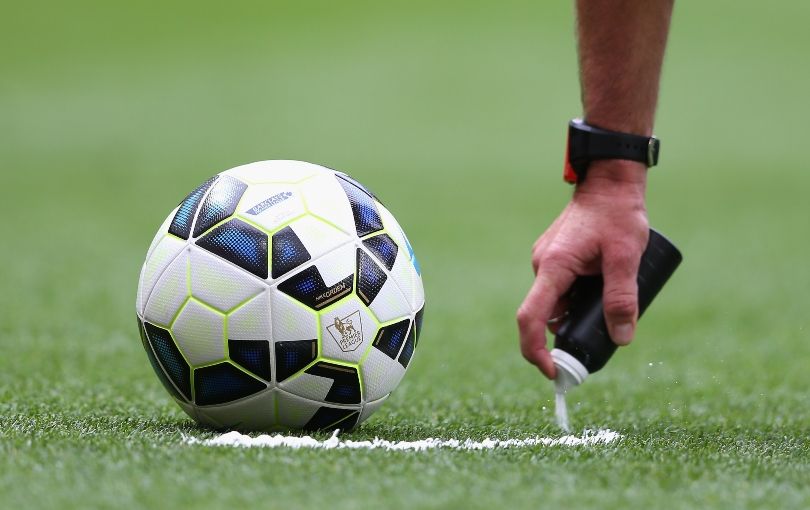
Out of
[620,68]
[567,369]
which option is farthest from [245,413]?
[620,68]

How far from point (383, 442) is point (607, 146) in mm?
971

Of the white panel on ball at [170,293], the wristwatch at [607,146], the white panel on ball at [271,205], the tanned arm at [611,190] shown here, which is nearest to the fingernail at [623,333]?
the tanned arm at [611,190]

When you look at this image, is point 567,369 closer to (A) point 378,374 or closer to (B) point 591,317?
(B) point 591,317

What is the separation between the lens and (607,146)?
2.96 metres

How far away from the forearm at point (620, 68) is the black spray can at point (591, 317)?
0.21 m

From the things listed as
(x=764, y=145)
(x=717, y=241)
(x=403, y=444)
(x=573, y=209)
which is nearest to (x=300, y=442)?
(x=403, y=444)

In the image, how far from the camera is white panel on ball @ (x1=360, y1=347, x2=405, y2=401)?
9.89 feet

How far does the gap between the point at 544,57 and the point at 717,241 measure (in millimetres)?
10189

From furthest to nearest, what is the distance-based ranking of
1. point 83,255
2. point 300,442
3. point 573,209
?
point 83,255 < point 573,209 < point 300,442

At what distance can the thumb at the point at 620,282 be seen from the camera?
9.51 ft

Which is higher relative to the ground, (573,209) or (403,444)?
(573,209)

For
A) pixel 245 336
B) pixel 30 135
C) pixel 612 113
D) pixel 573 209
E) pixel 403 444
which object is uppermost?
pixel 612 113

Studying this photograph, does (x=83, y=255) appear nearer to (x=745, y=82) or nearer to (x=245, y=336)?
(x=245, y=336)

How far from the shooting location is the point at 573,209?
2.98m
